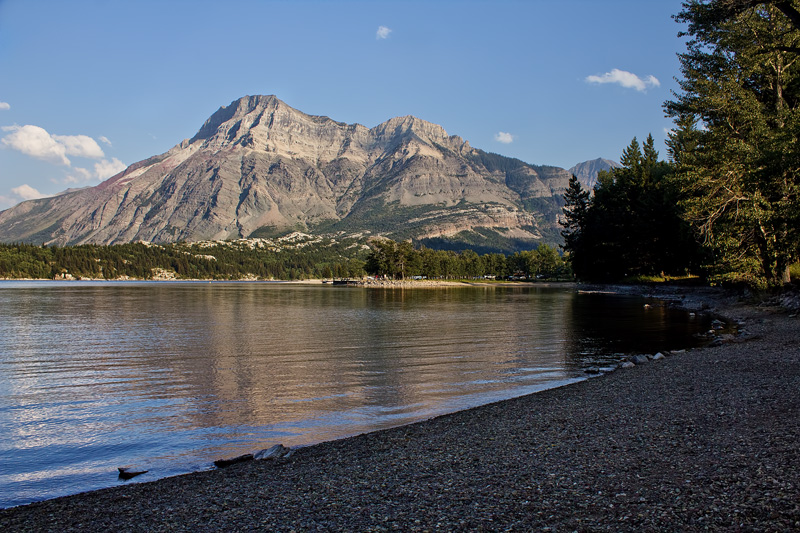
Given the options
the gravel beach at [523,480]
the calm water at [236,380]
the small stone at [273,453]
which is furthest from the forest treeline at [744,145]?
the small stone at [273,453]

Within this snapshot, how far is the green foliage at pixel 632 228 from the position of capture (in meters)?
87.8

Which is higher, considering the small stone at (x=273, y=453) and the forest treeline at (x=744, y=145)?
the forest treeline at (x=744, y=145)

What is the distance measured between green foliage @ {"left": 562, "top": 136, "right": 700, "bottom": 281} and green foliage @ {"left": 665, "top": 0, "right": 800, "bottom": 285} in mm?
20243

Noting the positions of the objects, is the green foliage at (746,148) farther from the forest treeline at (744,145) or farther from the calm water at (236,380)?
the calm water at (236,380)

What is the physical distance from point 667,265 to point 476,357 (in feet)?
273

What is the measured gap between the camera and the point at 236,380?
23797 millimetres

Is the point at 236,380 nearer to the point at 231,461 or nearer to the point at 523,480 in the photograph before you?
the point at 231,461

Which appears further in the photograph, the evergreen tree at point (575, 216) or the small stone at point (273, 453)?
the evergreen tree at point (575, 216)

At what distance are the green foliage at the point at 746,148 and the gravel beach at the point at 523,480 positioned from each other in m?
30.7

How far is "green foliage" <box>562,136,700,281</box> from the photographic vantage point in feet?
288

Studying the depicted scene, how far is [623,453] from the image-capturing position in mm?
10430

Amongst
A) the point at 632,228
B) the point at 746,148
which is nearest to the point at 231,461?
the point at 746,148

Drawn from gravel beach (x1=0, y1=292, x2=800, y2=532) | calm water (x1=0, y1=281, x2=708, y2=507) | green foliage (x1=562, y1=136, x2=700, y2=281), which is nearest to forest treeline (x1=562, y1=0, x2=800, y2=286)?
calm water (x1=0, y1=281, x2=708, y2=507)

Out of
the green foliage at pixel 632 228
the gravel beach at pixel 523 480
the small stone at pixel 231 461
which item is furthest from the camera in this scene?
the green foliage at pixel 632 228
